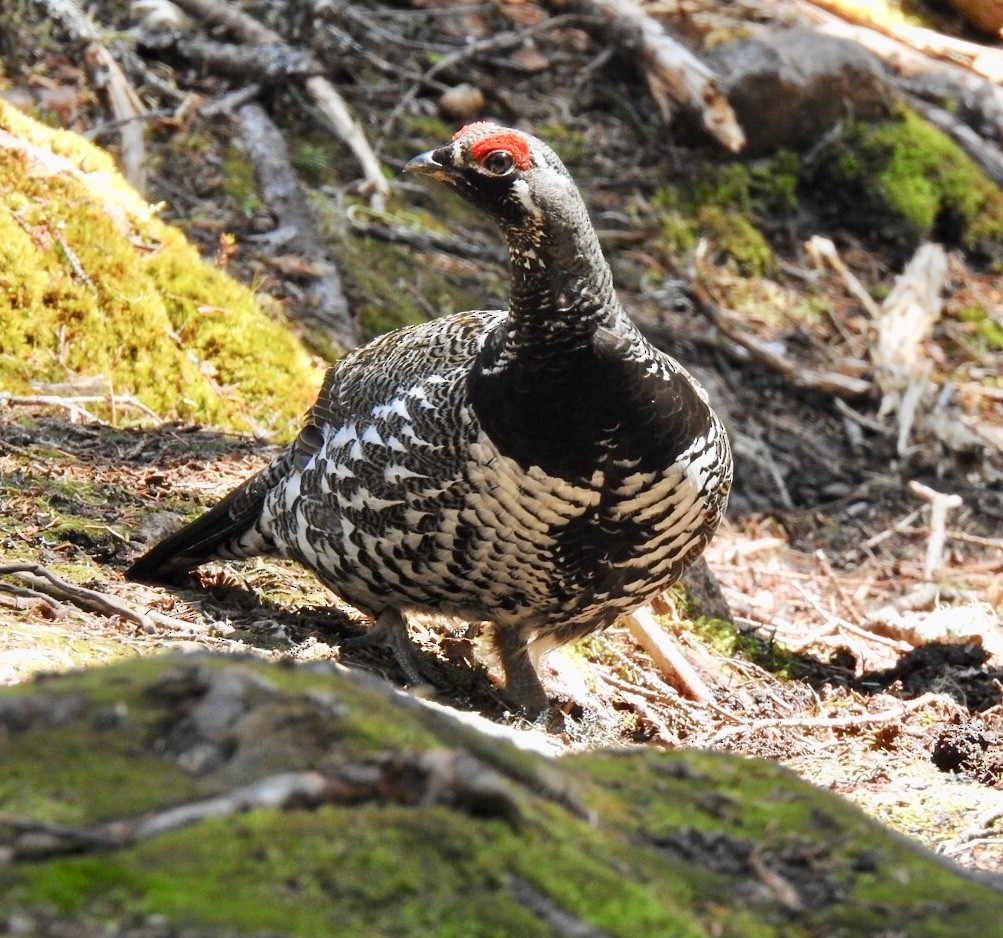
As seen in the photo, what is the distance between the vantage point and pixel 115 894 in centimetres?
157

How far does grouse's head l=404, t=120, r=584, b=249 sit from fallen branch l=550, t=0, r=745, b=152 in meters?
6.49

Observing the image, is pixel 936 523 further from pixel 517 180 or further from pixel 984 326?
pixel 517 180

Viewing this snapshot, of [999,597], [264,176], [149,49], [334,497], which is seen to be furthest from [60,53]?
[999,597]

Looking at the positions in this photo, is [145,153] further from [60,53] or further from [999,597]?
[999,597]

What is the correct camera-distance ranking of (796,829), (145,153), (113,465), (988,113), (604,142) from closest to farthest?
(796,829)
(113,465)
(145,153)
(604,142)
(988,113)

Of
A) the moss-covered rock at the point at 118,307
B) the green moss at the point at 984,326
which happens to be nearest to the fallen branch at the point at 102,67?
the moss-covered rock at the point at 118,307

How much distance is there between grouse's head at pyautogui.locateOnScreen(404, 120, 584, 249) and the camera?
4.26 m

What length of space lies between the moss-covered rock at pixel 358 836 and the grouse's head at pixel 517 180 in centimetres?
246

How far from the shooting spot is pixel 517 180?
4.27 m

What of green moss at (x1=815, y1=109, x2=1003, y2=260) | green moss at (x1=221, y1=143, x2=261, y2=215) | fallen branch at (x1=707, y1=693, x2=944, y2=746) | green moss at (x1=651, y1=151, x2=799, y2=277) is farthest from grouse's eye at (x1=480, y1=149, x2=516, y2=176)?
green moss at (x1=815, y1=109, x2=1003, y2=260)

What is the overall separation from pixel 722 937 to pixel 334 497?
10.1 feet

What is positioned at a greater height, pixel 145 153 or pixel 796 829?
pixel 796 829

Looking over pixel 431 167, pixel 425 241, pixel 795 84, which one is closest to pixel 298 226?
pixel 425 241

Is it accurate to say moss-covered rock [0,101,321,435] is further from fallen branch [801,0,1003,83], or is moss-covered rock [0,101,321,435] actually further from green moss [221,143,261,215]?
fallen branch [801,0,1003,83]
